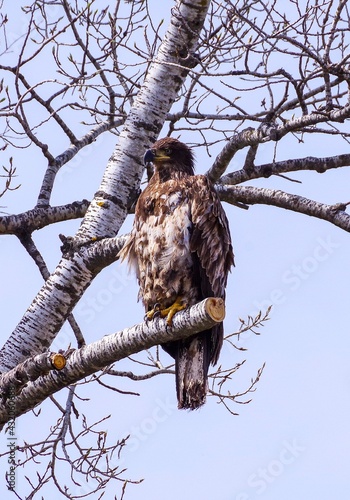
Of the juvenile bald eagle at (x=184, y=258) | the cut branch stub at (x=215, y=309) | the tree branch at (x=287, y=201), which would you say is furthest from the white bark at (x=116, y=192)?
the cut branch stub at (x=215, y=309)

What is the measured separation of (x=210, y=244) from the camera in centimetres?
491

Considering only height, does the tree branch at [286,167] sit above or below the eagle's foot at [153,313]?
above

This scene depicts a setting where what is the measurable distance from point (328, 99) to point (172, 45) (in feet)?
4.53

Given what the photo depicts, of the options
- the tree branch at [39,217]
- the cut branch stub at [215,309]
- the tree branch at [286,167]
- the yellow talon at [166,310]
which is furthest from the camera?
the tree branch at [39,217]

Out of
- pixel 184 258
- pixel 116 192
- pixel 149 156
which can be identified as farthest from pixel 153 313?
pixel 149 156

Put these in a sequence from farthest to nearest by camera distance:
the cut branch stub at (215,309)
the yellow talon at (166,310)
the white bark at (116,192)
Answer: the white bark at (116,192)
the yellow talon at (166,310)
the cut branch stub at (215,309)

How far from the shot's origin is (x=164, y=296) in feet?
16.0

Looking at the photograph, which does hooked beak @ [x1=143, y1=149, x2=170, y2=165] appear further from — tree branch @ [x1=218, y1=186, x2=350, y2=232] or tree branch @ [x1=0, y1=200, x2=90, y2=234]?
tree branch @ [x1=0, y1=200, x2=90, y2=234]

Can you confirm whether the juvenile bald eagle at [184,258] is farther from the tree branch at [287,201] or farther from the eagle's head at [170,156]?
the tree branch at [287,201]

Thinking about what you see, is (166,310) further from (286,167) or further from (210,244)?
(286,167)

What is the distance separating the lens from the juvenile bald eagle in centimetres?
482

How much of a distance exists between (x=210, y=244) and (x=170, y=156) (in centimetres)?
83

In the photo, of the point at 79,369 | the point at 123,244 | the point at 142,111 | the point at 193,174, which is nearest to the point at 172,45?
the point at 142,111

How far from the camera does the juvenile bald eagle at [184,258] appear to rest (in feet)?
15.8
